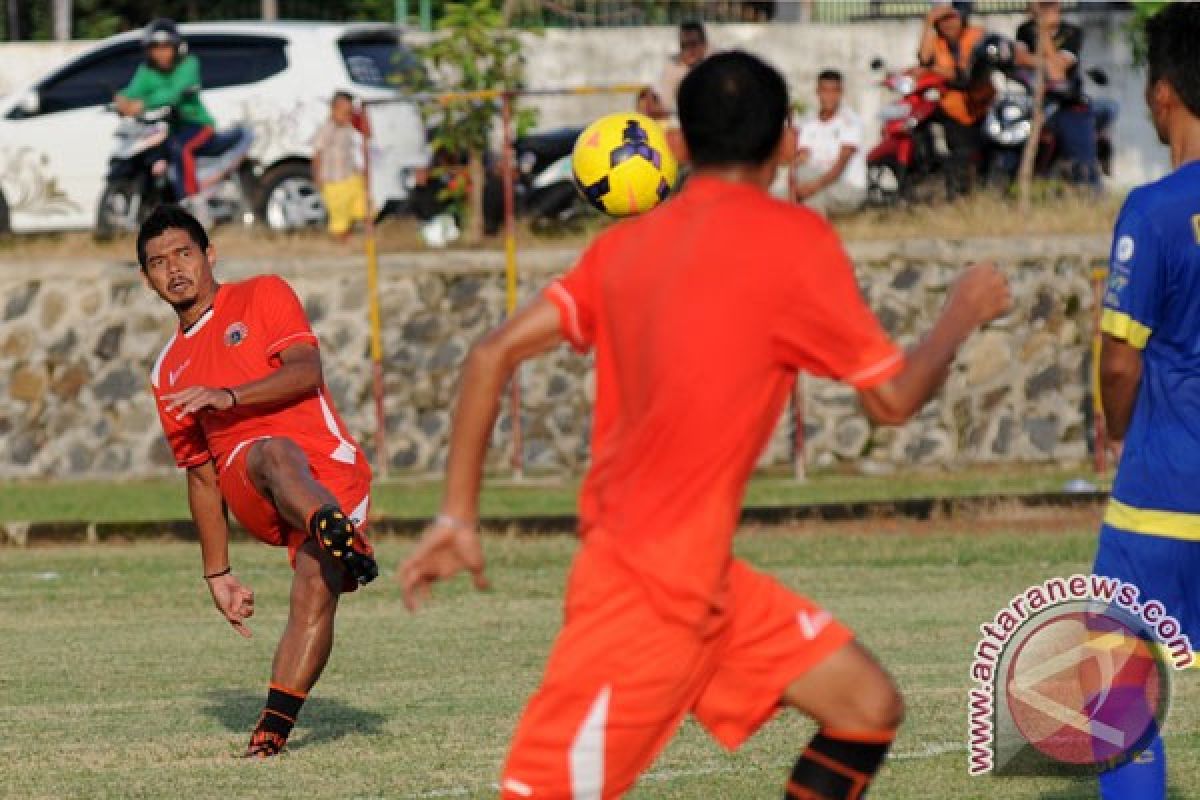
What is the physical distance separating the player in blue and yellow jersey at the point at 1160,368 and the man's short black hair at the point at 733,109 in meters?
1.23

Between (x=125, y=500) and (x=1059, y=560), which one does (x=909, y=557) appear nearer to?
(x=1059, y=560)

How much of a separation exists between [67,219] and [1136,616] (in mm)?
17741

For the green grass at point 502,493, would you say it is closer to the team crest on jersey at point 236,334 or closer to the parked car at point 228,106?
the parked car at point 228,106

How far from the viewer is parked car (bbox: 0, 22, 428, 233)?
878 inches

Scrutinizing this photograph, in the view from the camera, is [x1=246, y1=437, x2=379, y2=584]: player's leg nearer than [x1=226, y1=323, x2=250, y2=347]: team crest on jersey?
Yes

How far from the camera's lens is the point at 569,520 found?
1645cm

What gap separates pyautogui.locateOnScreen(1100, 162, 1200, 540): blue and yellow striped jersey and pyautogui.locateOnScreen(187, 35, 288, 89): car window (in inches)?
687

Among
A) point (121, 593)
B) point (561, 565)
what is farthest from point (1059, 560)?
point (121, 593)

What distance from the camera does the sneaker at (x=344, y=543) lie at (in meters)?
8.22

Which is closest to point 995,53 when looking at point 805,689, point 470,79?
point 470,79

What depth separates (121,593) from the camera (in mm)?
13992

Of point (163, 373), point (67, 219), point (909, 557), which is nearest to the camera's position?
point (163, 373)

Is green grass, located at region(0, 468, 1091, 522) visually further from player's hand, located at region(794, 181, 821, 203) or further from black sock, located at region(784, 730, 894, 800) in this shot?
black sock, located at region(784, 730, 894, 800)

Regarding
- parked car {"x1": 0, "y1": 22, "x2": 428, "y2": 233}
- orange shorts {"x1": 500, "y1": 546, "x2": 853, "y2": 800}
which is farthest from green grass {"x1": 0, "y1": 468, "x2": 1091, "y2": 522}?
orange shorts {"x1": 500, "y1": 546, "x2": 853, "y2": 800}
